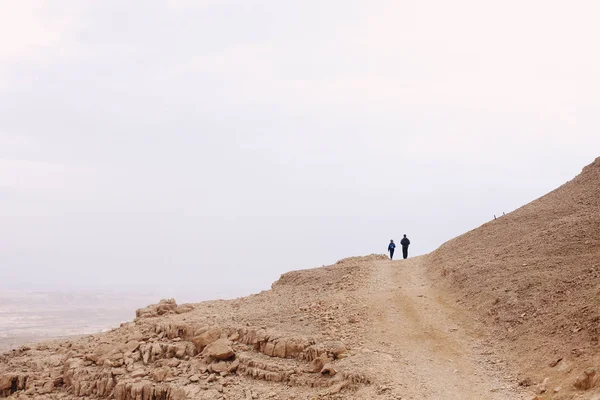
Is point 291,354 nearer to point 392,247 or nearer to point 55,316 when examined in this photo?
point 392,247

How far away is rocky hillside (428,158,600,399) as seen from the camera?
1202cm

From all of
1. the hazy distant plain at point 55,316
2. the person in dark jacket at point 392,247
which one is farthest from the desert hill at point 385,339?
the hazy distant plain at point 55,316

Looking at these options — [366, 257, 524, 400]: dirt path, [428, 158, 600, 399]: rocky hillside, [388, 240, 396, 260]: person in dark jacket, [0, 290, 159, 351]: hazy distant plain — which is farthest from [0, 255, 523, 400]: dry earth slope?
[0, 290, 159, 351]: hazy distant plain

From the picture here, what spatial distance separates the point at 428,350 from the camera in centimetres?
1396

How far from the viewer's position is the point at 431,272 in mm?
21438

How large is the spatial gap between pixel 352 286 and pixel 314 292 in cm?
137

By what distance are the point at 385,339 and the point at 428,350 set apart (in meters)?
1.18

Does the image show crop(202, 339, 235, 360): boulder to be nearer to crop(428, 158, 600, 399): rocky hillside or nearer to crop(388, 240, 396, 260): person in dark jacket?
crop(428, 158, 600, 399): rocky hillside

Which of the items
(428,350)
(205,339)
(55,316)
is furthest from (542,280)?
(55,316)

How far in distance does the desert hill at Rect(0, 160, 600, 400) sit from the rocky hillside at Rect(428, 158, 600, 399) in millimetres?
46

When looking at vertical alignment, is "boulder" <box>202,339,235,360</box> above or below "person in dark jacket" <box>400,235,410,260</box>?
below

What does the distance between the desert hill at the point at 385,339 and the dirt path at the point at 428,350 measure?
0.04 metres

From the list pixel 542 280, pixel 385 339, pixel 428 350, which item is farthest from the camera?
pixel 542 280

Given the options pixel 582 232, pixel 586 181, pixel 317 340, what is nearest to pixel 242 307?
pixel 317 340
